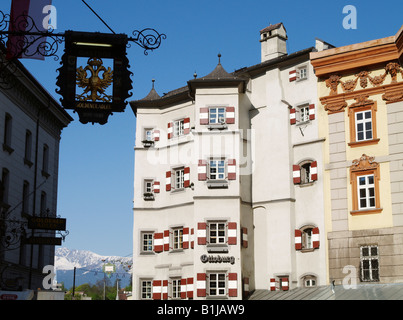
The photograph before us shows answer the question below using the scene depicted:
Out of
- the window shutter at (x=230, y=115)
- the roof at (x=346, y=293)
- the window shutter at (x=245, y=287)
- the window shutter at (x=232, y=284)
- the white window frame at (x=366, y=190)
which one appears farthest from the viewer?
the window shutter at (x=230, y=115)

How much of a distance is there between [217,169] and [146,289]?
30.7ft

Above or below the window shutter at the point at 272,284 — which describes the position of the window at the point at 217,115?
above

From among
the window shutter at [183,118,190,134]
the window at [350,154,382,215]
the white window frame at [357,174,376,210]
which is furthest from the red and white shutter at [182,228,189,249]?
the white window frame at [357,174,376,210]

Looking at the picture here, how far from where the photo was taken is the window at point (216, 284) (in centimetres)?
3934

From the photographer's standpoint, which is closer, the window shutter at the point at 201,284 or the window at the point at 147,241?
the window shutter at the point at 201,284

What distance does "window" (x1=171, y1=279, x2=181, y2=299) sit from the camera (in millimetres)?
42125

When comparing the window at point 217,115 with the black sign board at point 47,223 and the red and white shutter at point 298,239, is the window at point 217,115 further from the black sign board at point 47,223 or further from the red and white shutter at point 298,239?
the black sign board at point 47,223

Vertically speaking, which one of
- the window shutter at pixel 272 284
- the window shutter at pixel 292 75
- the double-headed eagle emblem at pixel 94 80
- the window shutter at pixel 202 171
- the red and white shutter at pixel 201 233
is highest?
the window shutter at pixel 292 75

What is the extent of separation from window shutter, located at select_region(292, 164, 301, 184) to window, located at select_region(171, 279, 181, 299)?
32.2ft

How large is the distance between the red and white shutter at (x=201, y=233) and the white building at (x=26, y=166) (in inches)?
347

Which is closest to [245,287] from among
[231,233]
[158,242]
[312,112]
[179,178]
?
[231,233]

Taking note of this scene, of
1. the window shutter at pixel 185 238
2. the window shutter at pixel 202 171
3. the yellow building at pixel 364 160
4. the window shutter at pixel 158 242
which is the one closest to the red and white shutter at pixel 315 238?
the yellow building at pixel 364 160

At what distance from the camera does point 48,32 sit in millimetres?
12289

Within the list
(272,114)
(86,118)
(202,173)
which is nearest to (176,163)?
(202,173)
